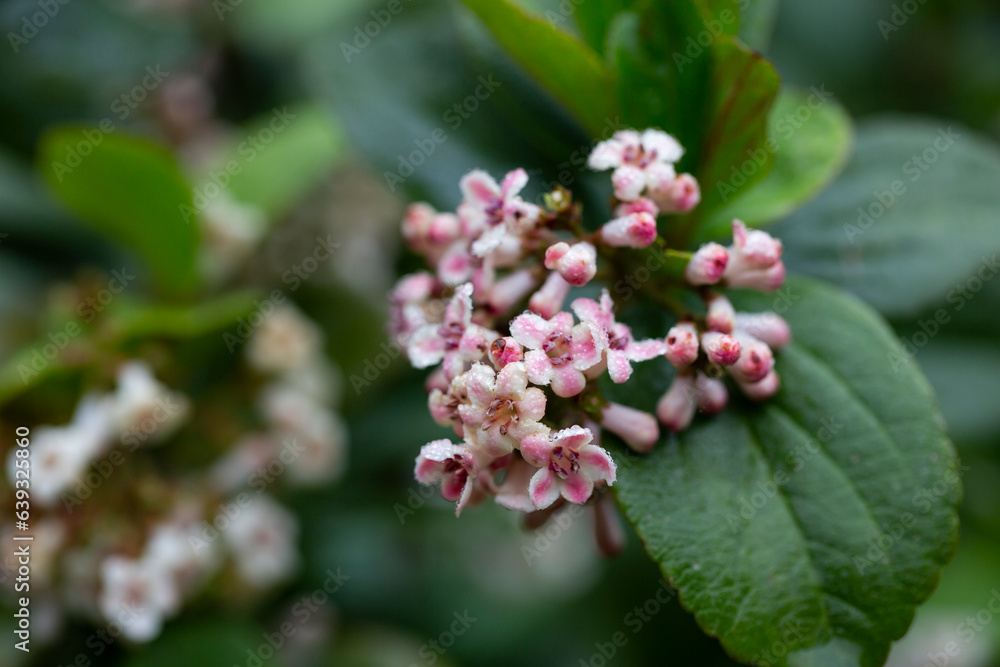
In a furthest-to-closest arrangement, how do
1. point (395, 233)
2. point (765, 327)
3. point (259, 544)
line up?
point (395, 233)
point (259, 544)
point (765, 327)

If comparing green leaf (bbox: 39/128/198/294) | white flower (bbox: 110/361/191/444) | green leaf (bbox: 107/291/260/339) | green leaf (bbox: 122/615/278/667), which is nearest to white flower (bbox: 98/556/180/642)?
green leaf (bbox: 122/615/278/667)

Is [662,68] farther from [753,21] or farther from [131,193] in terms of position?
[131,193]

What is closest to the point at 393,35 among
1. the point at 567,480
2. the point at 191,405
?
the point at 191,405

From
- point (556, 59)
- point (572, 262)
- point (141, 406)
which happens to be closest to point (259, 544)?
point (141, 406)

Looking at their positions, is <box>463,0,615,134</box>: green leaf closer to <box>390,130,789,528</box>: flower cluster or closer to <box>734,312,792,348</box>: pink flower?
<box>390,130,789,528</box>: flower cluster

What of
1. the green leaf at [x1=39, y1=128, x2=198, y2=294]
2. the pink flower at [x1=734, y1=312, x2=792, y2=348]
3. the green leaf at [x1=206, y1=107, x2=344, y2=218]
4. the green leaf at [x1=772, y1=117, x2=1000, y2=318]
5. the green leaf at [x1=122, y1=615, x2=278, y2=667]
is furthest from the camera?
the green leaf at [x1=206, y1=107, x2=344, y2=218]

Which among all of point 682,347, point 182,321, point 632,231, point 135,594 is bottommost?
point 135,594

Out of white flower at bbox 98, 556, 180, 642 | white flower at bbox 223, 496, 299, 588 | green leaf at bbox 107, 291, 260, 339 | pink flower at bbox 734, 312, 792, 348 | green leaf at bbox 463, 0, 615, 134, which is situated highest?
green leaf at bbox 463, 0, 615, 134
